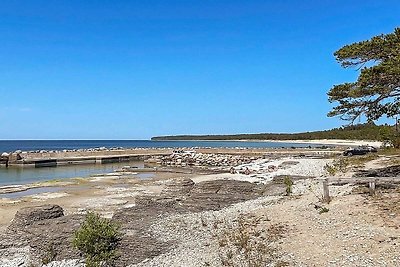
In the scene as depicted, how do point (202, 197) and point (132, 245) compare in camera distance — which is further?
point (202, 197)

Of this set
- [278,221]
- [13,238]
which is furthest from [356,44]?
[13,238]

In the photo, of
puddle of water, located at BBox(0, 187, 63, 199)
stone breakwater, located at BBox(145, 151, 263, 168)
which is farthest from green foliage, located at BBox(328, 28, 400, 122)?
stone breakwater, located at BBox(145, 151, 263, 168)

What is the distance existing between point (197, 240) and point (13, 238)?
247 inches

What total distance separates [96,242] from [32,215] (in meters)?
5.13

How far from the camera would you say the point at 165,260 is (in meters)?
11.2

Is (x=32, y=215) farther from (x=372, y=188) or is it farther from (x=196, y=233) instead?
(x=372, y=188)

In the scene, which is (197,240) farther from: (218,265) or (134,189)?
(134,189)

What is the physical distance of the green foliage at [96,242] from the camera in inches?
433

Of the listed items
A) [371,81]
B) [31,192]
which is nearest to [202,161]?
[31,192]

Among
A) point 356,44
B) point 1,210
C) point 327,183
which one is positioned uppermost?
point 356,44

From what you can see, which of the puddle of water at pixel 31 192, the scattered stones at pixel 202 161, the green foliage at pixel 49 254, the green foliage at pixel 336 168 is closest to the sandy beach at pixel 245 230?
the green foliage at pixel 49 254

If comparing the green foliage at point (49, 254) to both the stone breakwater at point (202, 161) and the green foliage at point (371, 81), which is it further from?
the stone breakwater at point (202, 161)

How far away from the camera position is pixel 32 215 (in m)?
15.2

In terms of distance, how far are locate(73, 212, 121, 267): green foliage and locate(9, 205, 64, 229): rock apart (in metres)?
4.53
